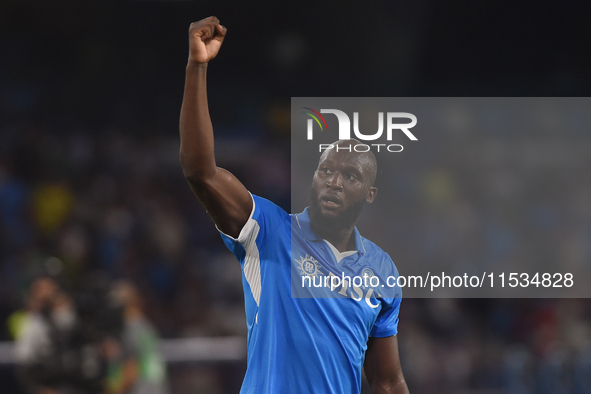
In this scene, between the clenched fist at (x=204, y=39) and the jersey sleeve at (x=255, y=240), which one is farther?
the jersey sleeve at (x=255, y=240)

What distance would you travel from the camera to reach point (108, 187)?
22.7 feet

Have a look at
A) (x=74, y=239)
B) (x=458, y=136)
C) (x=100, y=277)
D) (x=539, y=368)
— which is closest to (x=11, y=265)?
(x=74, y=239)

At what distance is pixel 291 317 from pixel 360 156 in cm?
71

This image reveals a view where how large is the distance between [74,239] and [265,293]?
193 inches

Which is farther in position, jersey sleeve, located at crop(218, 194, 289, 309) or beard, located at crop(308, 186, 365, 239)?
beard, located at crop(308, 186, 365, 239)

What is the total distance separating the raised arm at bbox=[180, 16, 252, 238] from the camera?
1.87 m

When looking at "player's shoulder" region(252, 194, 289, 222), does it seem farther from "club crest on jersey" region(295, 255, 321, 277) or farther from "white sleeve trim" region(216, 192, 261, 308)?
"club crest on jersey" region(295, 255, 321, 277)

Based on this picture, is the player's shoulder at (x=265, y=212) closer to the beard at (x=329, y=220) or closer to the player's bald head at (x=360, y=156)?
the beard at (x=329, y=220)

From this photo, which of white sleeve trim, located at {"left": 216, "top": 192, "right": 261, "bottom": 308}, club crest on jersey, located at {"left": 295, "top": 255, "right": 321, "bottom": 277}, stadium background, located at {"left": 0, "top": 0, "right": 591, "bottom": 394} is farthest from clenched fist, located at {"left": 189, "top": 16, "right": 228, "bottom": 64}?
stadium background, located at {"left": 0, "top": 0, "right": 591, "bottom": 394}

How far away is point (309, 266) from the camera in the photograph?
218cm

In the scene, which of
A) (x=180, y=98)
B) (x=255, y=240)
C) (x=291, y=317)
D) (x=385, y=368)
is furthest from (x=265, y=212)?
(x=180, y=98)

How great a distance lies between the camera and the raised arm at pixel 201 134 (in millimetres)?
1874

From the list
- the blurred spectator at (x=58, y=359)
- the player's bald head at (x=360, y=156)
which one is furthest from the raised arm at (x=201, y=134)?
the blurred spectator at (x=58, y=359)

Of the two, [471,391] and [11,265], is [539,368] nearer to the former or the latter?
[471,391]
